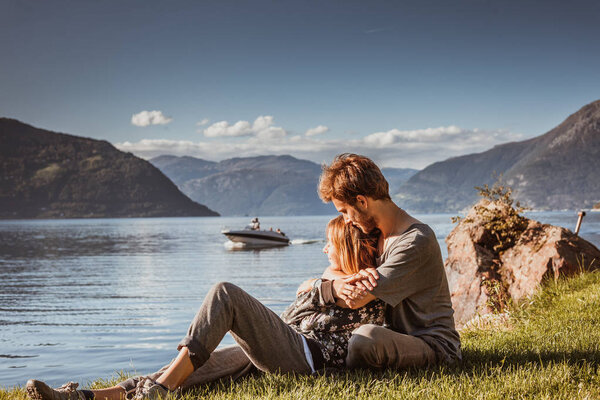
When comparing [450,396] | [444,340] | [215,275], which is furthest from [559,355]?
[215,275]

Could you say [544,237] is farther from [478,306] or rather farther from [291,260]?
[291,260]

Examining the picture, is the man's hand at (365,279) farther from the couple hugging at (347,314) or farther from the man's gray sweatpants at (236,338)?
the man's gray sweatpants at (236,338)

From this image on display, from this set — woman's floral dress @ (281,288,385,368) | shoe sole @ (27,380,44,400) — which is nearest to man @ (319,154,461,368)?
woman's floral dress @ (281,288,385,368)

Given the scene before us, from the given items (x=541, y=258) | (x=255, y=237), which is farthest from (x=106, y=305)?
(x=255, y=237)

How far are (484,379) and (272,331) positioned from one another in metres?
1.66

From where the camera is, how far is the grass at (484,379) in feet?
12.5

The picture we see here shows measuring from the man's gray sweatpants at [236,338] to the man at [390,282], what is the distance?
0.43 metres

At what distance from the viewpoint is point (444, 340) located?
181 inches

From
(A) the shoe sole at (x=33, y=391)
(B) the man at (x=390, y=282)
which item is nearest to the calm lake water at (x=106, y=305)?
(A) the shoe sole at (x=33, y=391)

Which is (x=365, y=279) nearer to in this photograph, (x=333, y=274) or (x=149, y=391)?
(x=333, y=274)

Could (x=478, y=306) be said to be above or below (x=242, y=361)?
below

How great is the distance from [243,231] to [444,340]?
49.6 meters

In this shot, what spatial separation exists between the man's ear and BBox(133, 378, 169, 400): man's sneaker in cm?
195

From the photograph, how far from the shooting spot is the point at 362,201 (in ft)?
13.9
